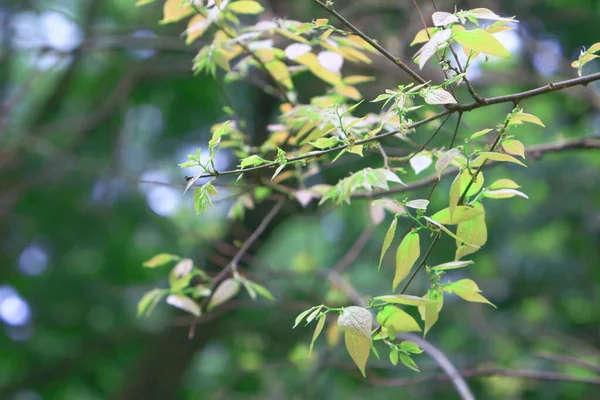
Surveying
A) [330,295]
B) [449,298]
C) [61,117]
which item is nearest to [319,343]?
[449,298]

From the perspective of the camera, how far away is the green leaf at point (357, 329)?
62 cm

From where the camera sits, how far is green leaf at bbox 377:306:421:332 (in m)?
0.67

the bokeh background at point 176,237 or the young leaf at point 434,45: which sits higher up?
the young leaf at point 434,45

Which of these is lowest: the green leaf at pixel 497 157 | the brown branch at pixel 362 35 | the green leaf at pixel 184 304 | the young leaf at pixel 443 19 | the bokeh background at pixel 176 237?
→ the bokeh background at pixel 176 237

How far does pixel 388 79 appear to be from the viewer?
8.50 feet

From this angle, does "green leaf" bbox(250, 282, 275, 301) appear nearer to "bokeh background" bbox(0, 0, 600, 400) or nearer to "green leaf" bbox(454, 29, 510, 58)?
"green leaf" bbox(454, 29, 510, 58)

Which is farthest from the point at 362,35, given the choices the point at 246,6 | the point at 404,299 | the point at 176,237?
the point at 176,237

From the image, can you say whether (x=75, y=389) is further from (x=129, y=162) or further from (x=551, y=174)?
(x=551, y=174)

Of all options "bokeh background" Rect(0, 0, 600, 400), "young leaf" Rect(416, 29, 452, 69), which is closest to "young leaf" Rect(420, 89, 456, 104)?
"young leaf" Rect(416, 29, 452, 69)

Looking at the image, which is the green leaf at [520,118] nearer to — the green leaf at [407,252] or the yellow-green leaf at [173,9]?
the green leaf at [407,252]

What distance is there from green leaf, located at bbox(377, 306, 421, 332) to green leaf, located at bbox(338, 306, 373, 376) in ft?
0.16

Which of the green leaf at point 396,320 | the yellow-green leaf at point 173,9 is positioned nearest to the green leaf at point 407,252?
the green leaf at point 396,320

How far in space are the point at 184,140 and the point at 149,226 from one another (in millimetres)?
644

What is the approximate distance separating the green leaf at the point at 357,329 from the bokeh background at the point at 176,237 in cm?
213
